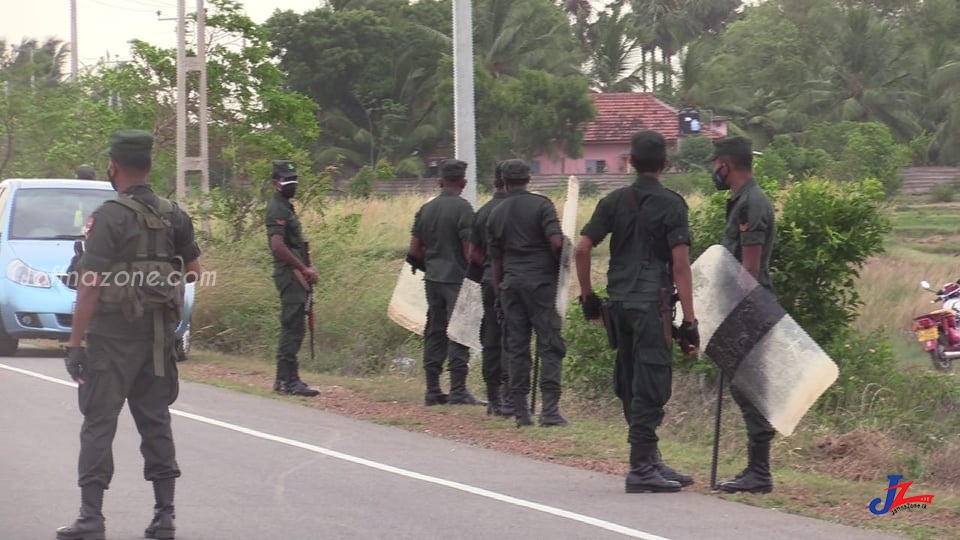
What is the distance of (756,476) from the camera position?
8.04 metres

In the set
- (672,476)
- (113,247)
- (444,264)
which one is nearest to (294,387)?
(444,264)

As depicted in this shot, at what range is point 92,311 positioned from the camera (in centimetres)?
673

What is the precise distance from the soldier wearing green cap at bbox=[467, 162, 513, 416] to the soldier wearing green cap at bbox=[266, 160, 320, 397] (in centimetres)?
167

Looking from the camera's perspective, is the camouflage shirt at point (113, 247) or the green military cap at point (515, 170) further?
the green military cap at point (515, 170)

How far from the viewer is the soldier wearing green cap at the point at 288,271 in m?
12.0

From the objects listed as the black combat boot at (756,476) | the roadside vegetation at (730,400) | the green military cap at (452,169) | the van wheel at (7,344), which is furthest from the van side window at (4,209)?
the black combat boot at (756,476)

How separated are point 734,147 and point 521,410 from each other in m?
3.10

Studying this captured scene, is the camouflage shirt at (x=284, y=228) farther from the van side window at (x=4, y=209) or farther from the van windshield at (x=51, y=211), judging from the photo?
the van side window at (x=4, y=209)

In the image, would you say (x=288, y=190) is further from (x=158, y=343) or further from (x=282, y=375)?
(x=158, y=343)

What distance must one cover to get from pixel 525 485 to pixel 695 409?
3.10 metres

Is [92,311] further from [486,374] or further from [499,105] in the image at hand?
[499,105]

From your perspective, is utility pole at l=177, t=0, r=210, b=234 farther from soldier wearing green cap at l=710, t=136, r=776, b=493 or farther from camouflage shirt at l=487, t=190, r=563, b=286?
soldier wearing green cap at l=710, t=136, r=776, b=493

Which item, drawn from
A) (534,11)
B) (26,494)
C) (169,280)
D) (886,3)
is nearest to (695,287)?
(169,280)

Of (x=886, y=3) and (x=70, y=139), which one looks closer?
(x=70, y=139)
